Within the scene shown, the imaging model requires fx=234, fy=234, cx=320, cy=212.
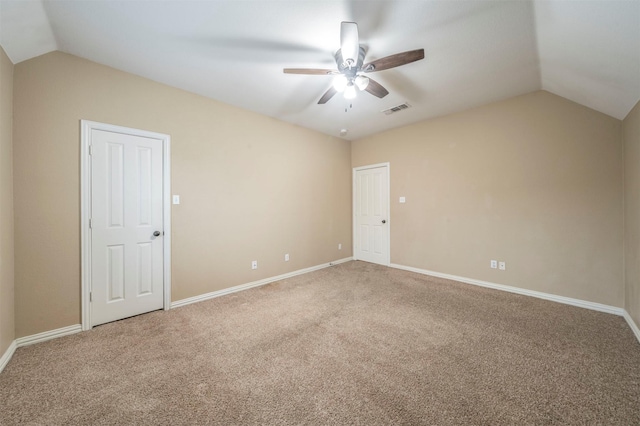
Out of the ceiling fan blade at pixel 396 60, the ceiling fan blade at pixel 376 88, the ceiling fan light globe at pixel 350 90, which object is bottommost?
the ceiling fan light globe at pixel 350 90

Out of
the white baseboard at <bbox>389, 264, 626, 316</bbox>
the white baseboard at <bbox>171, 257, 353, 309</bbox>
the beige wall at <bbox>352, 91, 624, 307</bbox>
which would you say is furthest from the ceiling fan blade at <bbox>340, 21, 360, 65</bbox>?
the white baseboard at <bbox>389, 264, 626, 316</bbox>

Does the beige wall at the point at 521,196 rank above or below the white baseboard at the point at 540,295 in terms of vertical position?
above

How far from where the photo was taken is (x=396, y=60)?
1991 millimetres

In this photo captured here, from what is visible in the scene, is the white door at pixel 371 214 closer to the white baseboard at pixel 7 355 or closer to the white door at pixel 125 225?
the white door at pixel 125 225

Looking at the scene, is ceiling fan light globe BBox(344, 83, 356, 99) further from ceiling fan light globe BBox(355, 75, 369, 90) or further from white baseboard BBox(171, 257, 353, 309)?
white baseboard BBox(171, 257, 353, 309)

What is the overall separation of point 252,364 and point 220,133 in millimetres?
2891

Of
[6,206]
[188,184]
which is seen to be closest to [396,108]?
[188,184]

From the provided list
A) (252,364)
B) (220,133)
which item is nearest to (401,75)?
(220,133)

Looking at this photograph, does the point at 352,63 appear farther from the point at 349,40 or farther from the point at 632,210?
the point at 632,210

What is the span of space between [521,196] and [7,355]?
18.6 feet

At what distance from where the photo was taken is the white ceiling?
5.71 ft

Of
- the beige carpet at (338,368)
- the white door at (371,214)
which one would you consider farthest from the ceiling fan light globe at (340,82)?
the white door at (371,214)

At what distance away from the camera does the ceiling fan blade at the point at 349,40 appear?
166 cm

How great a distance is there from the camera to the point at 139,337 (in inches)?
89.1
